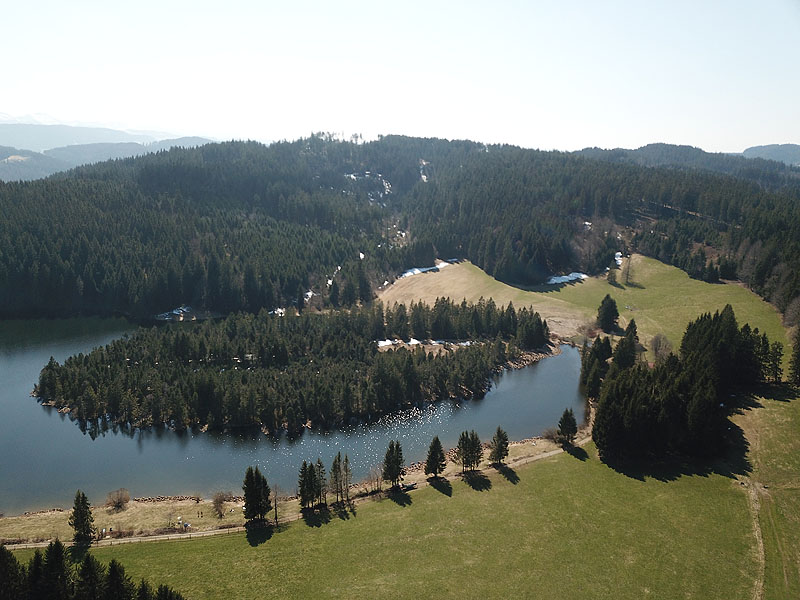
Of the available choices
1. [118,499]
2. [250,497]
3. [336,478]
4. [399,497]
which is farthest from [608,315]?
[118,499]

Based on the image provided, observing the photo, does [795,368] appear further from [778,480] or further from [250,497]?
[250,497]

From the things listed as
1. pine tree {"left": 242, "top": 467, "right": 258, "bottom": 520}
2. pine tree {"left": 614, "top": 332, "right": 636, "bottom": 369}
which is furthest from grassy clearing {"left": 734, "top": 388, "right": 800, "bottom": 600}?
pine tree {"left": 242, "top": 467, "right": 258, "bottom": 520}

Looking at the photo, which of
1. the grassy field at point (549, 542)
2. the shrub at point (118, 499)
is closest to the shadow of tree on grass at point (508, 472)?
the grassy field at point (549, 542)

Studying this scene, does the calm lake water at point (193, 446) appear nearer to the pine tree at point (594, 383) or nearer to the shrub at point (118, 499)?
the pine tree at point (594, 383)

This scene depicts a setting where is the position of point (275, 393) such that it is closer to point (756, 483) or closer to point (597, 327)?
point (756, 483)

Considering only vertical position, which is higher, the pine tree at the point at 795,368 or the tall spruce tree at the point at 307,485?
the pine tree at the point at 795,368

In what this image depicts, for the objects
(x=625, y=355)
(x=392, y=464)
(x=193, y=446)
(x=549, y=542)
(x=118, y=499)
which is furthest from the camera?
(x=625, y=355)

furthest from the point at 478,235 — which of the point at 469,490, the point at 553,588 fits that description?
the point at 553,588
